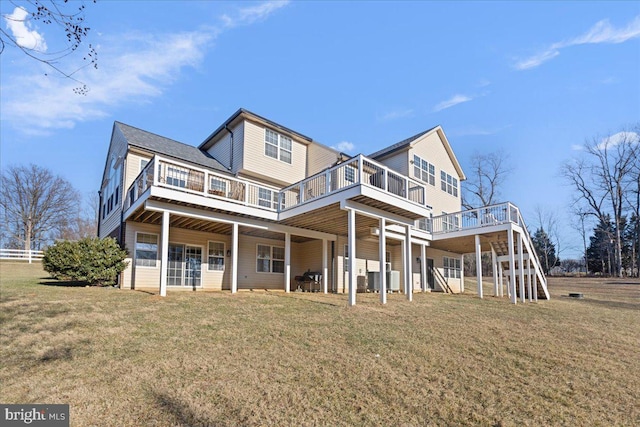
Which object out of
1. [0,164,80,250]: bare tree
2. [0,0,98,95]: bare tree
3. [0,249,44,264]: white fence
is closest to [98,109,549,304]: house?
[0,0,98,95]: bare tree

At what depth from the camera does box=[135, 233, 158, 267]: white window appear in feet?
44.0

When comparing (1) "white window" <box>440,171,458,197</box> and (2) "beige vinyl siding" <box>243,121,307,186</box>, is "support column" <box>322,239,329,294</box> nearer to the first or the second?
(2) "beige vinyl siding" <box>243,121,307,186</box>

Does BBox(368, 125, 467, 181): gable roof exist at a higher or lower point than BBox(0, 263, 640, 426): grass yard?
higher

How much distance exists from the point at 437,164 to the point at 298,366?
19.6m

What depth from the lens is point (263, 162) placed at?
16.7 m

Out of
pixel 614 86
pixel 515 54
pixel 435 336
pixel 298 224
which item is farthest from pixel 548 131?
pixel 435 336

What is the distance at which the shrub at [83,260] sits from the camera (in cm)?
1209

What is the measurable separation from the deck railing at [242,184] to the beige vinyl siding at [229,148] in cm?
175

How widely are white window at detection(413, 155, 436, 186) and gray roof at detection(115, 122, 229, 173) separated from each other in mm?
10383

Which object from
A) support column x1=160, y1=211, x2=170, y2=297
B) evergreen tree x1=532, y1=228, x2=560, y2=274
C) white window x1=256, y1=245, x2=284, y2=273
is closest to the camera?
support column x1=160, y1=211, x2=170, y2=297

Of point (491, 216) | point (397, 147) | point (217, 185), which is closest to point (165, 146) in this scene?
point (217, 185)

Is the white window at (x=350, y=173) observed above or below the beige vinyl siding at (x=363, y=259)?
above

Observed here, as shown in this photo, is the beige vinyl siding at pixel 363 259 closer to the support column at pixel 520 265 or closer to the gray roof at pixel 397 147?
the gray roof at pixel 397 147

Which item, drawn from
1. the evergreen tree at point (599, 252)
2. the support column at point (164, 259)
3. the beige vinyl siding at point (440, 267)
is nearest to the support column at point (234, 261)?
the support column at point (164, 259)
